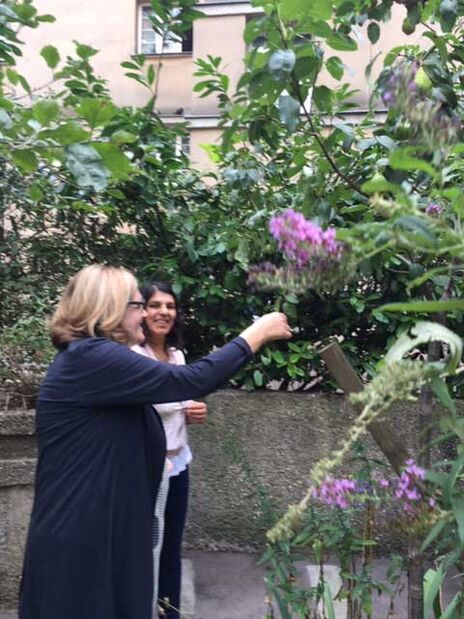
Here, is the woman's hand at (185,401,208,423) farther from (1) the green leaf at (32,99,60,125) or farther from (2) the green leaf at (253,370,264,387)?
(1) the green leaf at (32,99,60,125)

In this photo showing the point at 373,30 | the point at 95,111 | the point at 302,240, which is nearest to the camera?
the point at 302,240

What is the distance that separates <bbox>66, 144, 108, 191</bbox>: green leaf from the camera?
2182 mm

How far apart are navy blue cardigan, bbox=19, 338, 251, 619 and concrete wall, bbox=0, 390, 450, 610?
6.51 feet

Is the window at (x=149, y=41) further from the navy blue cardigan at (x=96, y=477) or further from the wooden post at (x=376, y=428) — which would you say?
the wooden post at (x=376, y=428)

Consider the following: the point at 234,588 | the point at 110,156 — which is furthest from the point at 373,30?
the point at 234,588

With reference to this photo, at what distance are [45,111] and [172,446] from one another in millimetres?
1563

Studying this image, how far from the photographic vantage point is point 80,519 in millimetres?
2107

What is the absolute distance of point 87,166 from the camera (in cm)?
222

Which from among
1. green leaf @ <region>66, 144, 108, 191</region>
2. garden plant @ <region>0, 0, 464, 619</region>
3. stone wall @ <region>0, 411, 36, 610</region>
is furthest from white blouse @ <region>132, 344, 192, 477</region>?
green leaf @ <region>66, 144, 108, 191</region>

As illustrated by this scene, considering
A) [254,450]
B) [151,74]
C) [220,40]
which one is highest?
[220,40]

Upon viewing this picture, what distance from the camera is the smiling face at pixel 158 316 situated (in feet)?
10.7

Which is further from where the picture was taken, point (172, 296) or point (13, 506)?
point (13, 506)

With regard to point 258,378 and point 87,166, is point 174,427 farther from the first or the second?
point 87,166

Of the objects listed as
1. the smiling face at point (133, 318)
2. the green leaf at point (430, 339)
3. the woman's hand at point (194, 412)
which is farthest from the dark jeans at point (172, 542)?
the green leaf at point (430, 339)
